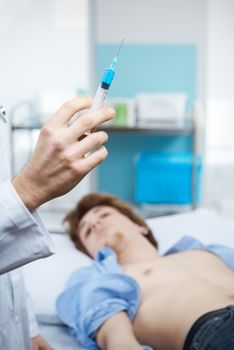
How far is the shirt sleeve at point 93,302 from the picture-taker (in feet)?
4.15

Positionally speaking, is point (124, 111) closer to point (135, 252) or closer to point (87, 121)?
point (135, 252)

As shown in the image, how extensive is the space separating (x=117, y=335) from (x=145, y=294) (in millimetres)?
189

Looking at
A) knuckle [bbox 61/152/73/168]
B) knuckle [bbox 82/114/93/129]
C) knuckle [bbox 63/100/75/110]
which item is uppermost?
knuckle [bbox 63/100/75/110]

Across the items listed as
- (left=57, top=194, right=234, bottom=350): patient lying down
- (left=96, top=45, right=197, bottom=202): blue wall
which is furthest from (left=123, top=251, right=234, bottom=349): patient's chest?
(left=96, top=45, right=197, bottom=202): blue wall

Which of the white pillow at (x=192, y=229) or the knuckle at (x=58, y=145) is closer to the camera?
the knuckle at (x=58, y=145)

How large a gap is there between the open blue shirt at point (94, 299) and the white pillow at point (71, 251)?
0.13m

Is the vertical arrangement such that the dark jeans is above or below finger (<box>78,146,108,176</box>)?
below

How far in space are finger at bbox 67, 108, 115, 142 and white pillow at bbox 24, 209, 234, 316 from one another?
0.91m

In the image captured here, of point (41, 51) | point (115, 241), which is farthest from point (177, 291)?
point (41, 51)

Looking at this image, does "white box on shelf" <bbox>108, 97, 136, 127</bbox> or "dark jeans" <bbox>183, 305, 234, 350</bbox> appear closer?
"dark jeans" <bbox>183, 305, 234, 350</bbox>

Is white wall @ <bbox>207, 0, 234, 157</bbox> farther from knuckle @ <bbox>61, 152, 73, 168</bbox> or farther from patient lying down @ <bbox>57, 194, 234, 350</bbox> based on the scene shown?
knuckle @ <bbox>61, 152, 73, 168</bbox>

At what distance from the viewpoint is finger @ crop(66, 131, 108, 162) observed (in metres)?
0.66

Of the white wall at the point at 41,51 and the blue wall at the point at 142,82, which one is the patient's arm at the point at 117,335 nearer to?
the blue wall at the point at 142,82

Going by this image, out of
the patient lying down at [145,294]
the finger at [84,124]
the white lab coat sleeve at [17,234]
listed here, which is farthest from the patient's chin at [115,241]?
the finger at [84,124]
